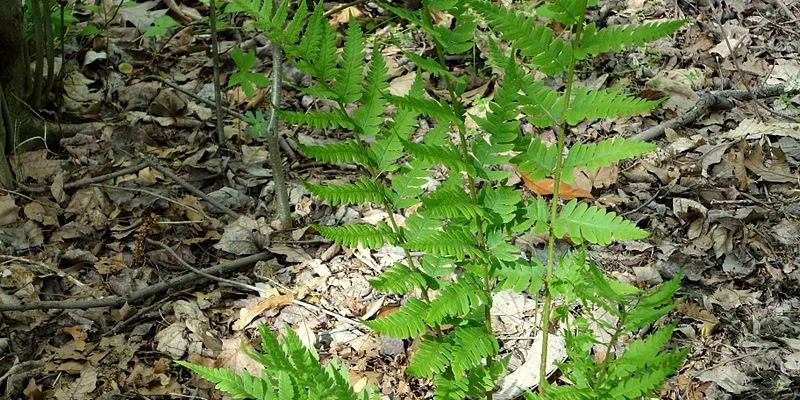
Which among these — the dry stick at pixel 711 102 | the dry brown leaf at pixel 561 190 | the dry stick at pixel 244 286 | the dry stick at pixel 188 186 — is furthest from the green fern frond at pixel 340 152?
the dry stick at pixel 711 102

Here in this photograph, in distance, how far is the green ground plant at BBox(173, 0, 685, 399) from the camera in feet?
Answer: 5.89

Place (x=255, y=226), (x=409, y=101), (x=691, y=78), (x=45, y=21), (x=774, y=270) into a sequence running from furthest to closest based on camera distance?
(x=691, y=78) < (x=45, y=21) < (x=255, y=226) < (x=774, y=270) < (x=409, y=101)

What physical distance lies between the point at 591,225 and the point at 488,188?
0.27 m

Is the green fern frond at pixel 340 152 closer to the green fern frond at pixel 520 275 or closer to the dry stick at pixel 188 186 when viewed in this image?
the green fern frond at pixel 520 275

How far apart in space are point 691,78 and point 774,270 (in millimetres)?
1446

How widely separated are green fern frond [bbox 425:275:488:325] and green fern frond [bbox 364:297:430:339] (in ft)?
0.13

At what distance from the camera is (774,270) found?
10.5 feet

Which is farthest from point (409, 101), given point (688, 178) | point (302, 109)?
point (302, 109)

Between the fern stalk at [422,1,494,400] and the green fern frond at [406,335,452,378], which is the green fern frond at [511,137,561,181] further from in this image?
the green fern frond at [406,335,452,378]

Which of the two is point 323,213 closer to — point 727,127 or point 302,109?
point 302,109

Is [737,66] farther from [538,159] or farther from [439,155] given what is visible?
[439,155]

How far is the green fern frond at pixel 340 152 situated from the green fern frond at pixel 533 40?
46 cm

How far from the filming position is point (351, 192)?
6.53 ft

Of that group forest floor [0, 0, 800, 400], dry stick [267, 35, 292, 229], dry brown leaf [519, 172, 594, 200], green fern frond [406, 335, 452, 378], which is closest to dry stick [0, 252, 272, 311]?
forest floor [0, 0, 800, 400]
